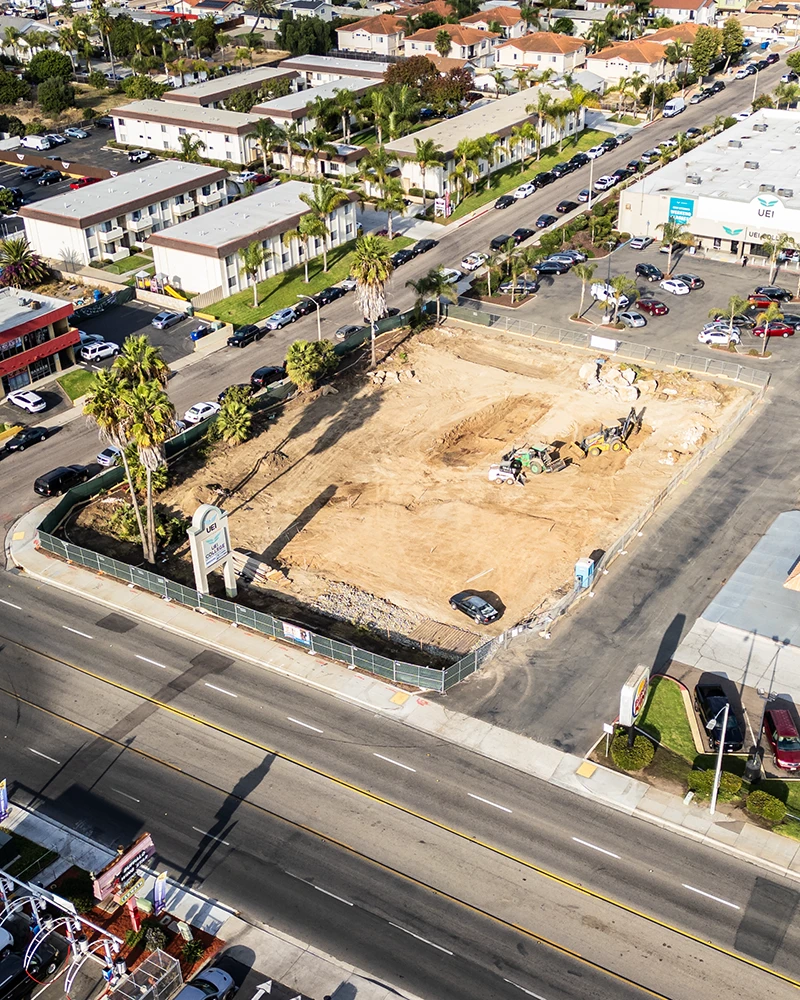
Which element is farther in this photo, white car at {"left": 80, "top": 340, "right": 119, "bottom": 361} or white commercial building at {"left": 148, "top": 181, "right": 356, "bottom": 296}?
white commercial building at {"left": 148, "top": 181, "right": 356, "bottom": 296}

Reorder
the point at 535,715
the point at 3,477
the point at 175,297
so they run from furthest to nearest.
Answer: the point at 175,297
the point at 3,477
the point at 535,715

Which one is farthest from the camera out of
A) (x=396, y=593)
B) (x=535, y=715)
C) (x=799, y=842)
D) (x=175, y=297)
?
(x=175, y=297)

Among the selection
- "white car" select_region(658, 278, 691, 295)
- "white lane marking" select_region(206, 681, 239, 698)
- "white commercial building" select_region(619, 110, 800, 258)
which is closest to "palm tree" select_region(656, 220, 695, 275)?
"white commercial building" select_region(619, 110, 800, 258)

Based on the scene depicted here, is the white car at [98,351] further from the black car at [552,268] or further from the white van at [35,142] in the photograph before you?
the white van at [35,142]

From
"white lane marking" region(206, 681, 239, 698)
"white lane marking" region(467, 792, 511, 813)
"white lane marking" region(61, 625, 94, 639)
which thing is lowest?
"white lane marking" region(61, 625, 94, 639)

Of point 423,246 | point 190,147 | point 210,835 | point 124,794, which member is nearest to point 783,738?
point 210,835

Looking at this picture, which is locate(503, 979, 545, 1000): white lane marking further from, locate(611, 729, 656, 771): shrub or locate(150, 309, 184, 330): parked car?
locate(150, 309, 184, 330): parked car

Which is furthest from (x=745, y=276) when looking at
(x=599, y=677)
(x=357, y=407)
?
(x=599, y=677)

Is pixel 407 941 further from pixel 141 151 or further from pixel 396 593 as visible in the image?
pixel 141 151
